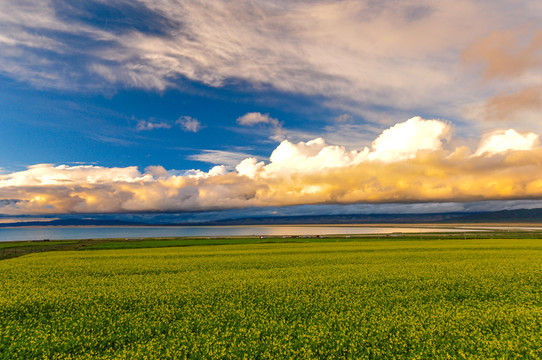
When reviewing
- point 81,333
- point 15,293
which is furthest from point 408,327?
point 15,293

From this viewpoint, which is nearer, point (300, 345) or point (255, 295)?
point (300, 345)

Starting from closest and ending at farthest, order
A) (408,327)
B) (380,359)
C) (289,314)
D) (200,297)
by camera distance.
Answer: (380,359) < (408,327) < (289,314) < (200,297)

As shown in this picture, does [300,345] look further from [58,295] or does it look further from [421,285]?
[58,295]

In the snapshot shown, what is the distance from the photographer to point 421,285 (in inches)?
941

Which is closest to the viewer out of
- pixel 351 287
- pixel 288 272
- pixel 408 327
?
pixel 408 327

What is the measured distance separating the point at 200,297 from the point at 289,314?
23.3ft

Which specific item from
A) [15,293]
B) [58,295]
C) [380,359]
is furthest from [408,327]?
[15,293]

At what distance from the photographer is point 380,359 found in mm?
11930

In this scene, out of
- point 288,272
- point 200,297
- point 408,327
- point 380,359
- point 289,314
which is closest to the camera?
point 380,359

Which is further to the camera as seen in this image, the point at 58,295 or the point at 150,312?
the point at 58,295

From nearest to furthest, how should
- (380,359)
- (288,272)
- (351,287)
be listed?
(380,359) → (351,287) → (288,272)

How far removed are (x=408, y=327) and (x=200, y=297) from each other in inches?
523

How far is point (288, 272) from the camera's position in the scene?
31828 millimetres

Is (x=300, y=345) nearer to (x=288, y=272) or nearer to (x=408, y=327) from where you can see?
(x=408, y=327)
